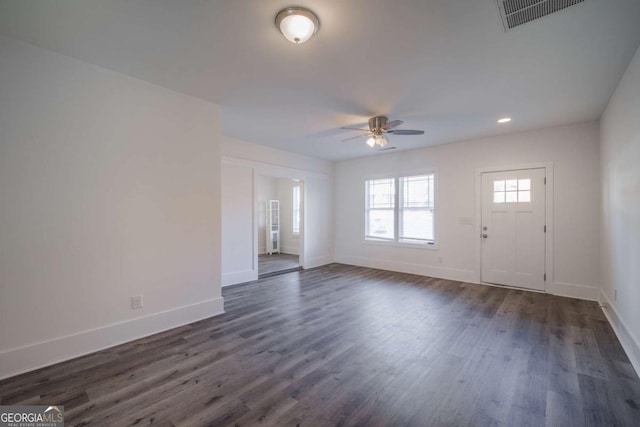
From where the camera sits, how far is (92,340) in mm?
2566

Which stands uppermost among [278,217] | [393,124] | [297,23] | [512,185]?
[297,23]

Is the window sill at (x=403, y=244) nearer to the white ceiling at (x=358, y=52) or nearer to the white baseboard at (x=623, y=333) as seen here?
the white baseboard at (x=623, y=333)

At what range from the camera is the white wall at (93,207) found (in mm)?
2225

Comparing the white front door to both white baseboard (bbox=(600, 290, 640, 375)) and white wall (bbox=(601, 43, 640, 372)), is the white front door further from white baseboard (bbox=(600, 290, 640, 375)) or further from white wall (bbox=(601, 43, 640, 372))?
white baseboard (bbox=(600, 290, 640, 375))

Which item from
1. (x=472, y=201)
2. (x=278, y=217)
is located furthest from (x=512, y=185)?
(x=278, y=217)

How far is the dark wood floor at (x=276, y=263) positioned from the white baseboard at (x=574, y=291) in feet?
16.2

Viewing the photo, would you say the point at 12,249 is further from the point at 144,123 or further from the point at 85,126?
the point at 144,123

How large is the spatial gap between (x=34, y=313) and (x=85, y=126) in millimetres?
1708

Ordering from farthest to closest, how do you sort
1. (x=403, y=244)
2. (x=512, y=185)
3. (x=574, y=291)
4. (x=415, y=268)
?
(x=403, y=244)
(x=415, y=268)
(x=512, y=185)
(x=574, y=291)

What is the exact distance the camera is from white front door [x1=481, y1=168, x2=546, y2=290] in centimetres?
454

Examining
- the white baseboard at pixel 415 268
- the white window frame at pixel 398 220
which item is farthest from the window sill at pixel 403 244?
the white baseboard at pixel 415 268

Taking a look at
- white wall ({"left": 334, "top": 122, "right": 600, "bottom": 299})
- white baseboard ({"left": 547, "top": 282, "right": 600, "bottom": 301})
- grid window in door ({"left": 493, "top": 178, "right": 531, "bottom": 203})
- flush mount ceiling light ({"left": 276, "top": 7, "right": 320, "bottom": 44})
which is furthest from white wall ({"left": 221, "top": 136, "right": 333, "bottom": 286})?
white baseboard ({"left": 547, "top": 282, "right": 600, "bottom": 301})

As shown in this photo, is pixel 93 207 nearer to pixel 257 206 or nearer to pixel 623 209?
pixel 257 206

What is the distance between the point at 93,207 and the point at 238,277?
2.91 metres
